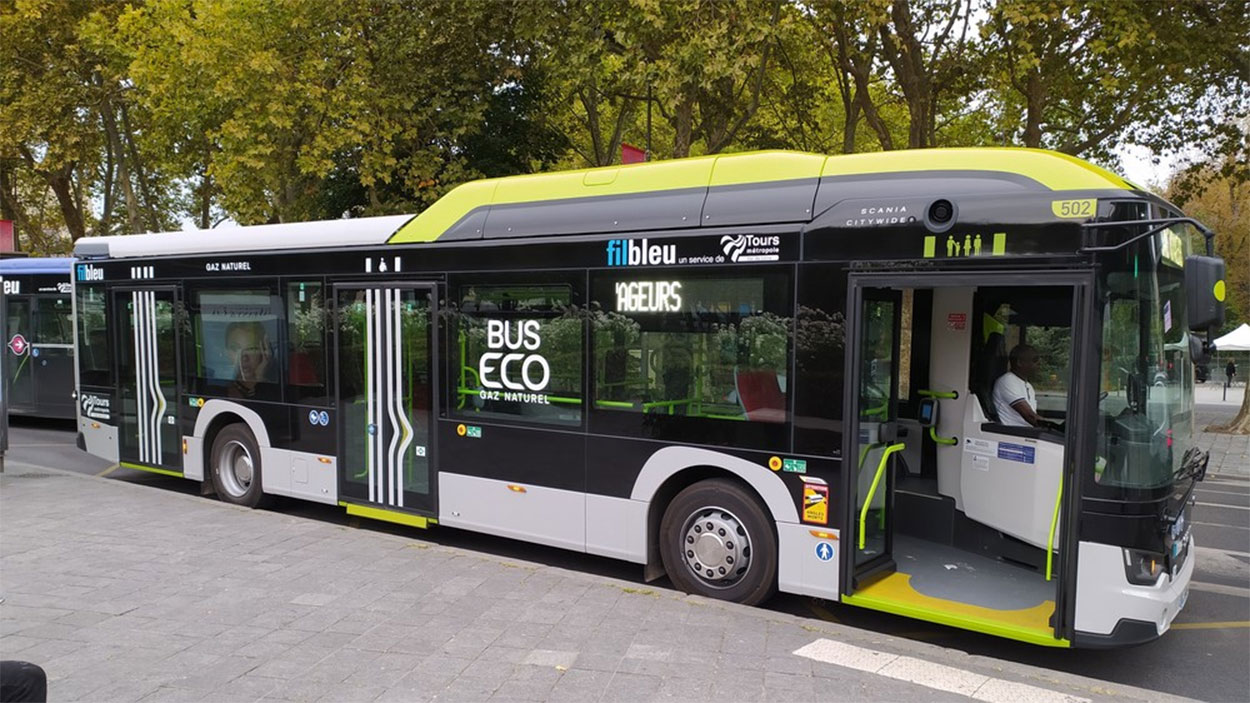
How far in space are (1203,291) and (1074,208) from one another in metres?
0.82

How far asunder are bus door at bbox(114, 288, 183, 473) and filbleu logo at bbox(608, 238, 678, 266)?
5.86m

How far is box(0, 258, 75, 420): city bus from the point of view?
15.0 m

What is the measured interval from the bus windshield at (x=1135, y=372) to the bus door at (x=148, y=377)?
9113 millimetres

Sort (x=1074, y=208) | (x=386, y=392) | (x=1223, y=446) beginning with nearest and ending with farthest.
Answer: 1. (x=1074, y=208)
2. (x=386, y=392)
3. (x=1223, y=446)

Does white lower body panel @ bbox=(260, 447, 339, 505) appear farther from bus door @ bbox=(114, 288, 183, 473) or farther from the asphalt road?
bus door @ bbox=(114, 288, 183, 473)

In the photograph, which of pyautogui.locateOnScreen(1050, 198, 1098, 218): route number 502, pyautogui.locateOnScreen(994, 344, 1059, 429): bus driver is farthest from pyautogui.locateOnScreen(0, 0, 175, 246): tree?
pyautogui.locateOnScreen(1050, 198, 1098, 218): route number 502

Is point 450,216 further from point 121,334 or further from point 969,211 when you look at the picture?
point 121,334

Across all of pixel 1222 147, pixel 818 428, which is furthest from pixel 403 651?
pixel 1222 147

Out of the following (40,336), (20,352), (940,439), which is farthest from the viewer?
(20,352)

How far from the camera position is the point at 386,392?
25.0 feet

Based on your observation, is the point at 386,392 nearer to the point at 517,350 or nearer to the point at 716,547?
the point at 517,350

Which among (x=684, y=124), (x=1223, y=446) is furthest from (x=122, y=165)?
(x=1223, y=446)

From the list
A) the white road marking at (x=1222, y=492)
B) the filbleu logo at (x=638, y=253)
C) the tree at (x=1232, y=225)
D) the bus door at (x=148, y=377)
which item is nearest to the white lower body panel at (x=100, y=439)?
the bus door at (x=148, y=377)

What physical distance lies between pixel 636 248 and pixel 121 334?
23.4ft
